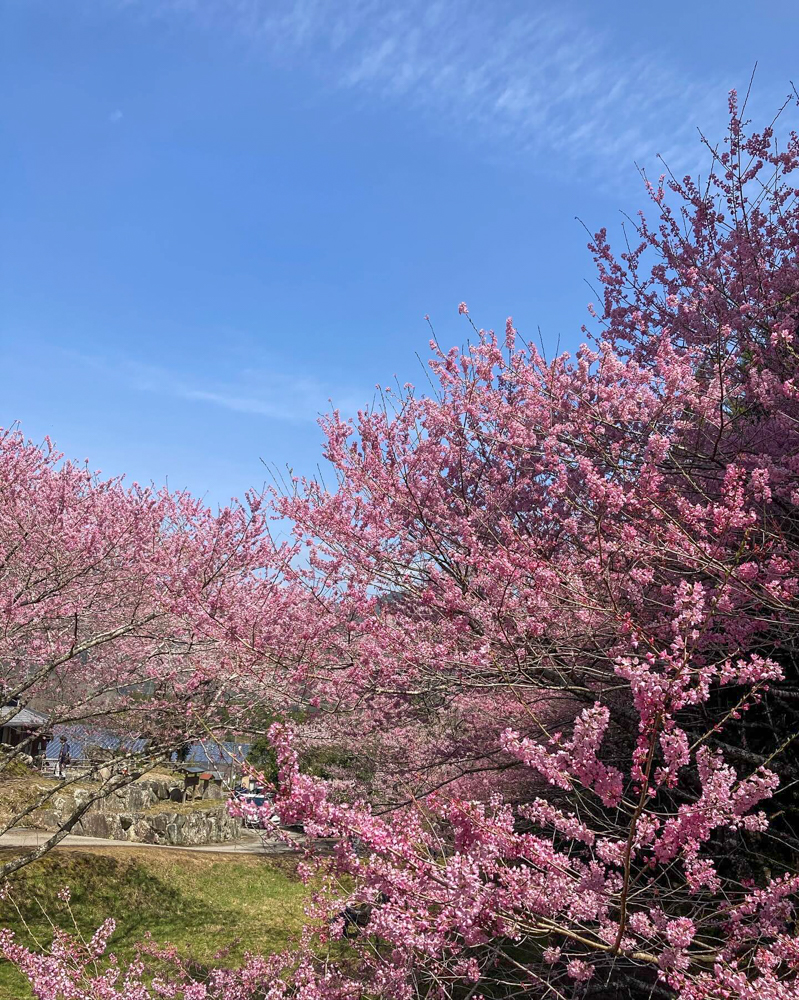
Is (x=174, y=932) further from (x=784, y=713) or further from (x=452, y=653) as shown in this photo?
(x=784, y=713)

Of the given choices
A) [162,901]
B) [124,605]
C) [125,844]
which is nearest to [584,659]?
[124,605]

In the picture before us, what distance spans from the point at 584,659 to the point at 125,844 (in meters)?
17.5

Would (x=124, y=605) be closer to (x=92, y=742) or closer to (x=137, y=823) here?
(x=92, y=742)

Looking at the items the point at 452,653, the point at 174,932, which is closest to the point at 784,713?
the point at 452,653

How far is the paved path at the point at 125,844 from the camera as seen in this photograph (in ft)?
55.7

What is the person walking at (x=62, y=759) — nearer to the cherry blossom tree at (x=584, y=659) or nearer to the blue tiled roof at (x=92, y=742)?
the blue tiled roof at (x=92, y=742)

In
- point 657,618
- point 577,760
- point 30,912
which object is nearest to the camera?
point 577,760

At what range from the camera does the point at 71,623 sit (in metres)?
9.67

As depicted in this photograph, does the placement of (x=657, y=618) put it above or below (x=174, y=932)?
above

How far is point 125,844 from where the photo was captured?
18656mm

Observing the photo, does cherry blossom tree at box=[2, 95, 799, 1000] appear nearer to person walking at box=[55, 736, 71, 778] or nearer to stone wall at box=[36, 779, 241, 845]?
person walking at box=[55, 736, 71, 778]

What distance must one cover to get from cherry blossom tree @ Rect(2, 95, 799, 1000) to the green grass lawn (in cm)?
590

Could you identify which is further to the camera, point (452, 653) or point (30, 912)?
point (30, 912)

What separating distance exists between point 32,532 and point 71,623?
1905mm
